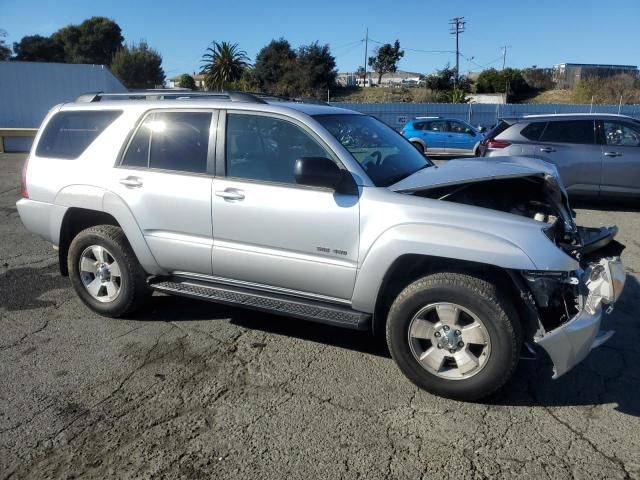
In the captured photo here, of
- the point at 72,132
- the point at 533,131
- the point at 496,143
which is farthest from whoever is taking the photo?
the point at 496,143

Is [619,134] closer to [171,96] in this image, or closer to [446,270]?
[446,270]

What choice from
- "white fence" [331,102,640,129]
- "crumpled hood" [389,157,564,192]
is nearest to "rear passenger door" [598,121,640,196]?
"crumpled hood" [389,157,564,192]

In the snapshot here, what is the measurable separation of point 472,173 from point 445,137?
17.6 metres

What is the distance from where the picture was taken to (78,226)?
16.3 feet

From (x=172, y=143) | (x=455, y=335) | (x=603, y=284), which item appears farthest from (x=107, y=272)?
(x=603, y=284)

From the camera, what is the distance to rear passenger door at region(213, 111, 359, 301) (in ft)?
12.1

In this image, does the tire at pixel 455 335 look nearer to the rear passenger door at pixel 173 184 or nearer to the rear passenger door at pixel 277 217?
the rear passenger door at pixel 277 217

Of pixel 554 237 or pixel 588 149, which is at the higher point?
pixel 588 149

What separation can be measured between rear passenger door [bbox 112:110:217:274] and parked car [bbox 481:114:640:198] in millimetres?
6298

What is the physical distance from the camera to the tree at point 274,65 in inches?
2356

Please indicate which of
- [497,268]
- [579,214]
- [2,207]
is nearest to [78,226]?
[497,268]

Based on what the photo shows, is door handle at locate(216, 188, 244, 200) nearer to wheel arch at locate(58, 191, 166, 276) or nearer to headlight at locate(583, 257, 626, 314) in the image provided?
wheel arch at locate(58, 191, 166, 276)

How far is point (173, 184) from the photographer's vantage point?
13.9 feet

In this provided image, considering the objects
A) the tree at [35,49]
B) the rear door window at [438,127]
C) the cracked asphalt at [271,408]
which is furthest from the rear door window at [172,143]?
the tree at [35,49]
